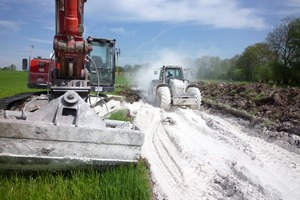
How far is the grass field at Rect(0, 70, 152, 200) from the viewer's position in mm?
3574

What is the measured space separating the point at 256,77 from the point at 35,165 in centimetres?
5292

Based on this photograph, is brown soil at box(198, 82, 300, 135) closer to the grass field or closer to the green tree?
the grass field

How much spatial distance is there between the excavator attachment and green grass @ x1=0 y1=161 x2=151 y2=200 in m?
0.14

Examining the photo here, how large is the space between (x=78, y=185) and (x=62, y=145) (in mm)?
530

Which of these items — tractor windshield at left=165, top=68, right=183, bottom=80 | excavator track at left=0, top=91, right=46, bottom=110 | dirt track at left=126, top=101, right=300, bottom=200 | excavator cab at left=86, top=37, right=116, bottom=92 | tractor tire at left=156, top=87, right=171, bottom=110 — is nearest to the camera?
dirt track at left=126, top=101, right=300, bottom=200

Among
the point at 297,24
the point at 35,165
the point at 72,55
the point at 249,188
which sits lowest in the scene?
the point at 249,188

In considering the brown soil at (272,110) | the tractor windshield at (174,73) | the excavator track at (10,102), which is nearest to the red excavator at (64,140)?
the excavator track at (10,102)

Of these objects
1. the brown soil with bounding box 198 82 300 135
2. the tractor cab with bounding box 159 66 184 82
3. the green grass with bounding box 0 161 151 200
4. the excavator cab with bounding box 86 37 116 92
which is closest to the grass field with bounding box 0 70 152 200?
the green grass with bounding box 0 161 151 200

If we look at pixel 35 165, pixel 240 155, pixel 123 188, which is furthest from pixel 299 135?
pixel 35 165

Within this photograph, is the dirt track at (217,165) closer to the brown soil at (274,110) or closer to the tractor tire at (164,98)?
the brown soil at (274,110)

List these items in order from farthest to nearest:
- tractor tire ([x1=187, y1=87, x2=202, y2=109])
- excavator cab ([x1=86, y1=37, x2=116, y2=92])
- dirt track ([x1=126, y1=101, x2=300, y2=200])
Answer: tractor tire ([x1=187, y1=87, x2=202, y2=109]) → excavator cab ([x1=86, y1=37, x2=116, y2=92]) → dirt track ([x1=126, y1=101, x2=300, y2=200])

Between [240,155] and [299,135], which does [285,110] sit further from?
[240,155]

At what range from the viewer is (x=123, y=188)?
3793 millimetres

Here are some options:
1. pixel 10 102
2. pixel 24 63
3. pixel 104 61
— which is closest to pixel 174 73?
pixel 104 61
